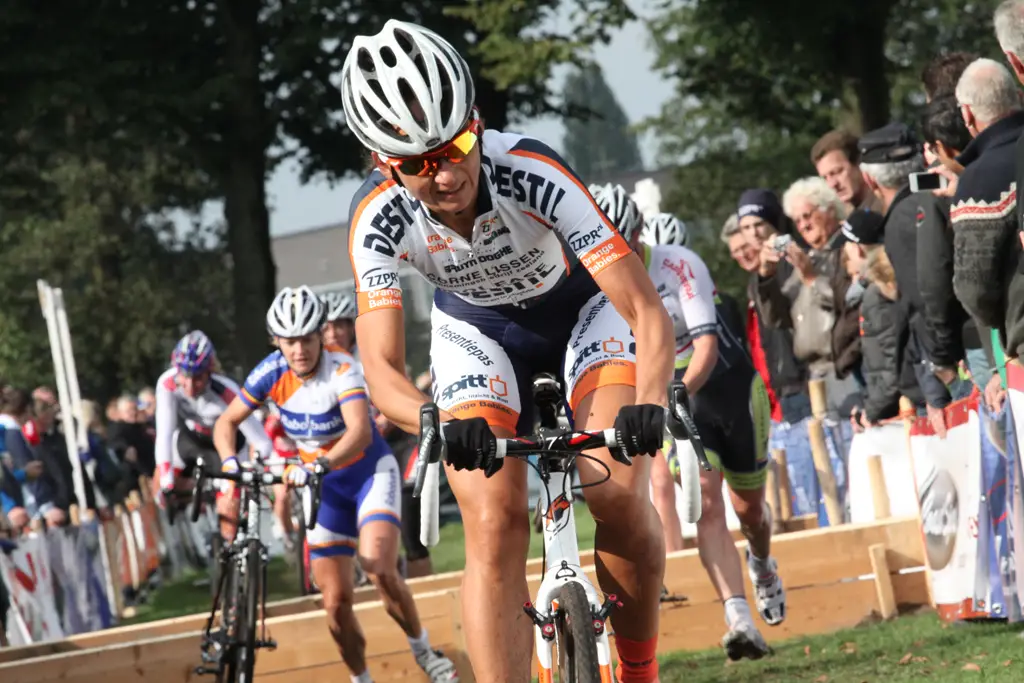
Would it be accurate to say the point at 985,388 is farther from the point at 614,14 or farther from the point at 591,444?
the point at 614,14

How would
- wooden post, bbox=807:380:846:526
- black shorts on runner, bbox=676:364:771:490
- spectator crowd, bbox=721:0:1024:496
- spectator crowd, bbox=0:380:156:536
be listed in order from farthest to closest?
spectator crowd, bbox=0:380:156:536 < wooden post, bbox=807:380:846:526 < black shorts on runner, bbox=676:364:771:490 < spectator crowd, bbox=721:0:1024:496

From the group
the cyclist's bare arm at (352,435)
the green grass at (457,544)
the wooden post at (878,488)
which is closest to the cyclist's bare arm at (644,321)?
the cyclist's bare arm at (352,435)

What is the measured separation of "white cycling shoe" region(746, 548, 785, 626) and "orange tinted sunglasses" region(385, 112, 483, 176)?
4.84 metres

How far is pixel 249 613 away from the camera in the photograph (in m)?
9.79

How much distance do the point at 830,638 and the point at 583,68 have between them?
17756 mm

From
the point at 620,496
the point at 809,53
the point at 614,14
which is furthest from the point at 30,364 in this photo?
the point at 620,496

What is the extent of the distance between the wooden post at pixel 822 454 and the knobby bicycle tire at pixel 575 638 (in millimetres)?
8870

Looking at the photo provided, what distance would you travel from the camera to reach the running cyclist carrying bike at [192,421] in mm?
12914

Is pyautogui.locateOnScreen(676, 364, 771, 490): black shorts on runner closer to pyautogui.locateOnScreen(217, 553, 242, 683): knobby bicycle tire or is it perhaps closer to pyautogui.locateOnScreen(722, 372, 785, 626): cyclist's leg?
pyautogui.locateOnScreen(722, 372, 785, 626): cyclist's leg

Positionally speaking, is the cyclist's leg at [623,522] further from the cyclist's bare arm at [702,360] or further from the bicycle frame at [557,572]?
the cyclist's bare arm at [702,360]

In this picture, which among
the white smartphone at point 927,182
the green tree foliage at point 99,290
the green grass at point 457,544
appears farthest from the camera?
the green tree foliage at point 99,290

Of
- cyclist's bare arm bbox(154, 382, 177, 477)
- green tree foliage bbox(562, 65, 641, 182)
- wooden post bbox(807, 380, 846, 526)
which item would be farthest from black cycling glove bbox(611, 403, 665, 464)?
green tree foliage bbox(562, 65, 641, 182)

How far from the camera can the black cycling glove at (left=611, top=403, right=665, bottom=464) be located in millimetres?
5250

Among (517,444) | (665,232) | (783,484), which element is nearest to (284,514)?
(783,484)
